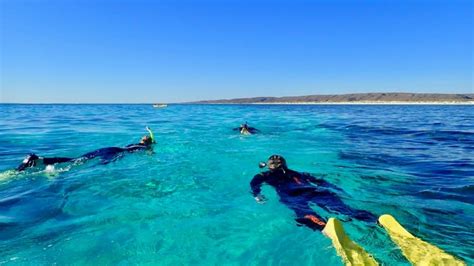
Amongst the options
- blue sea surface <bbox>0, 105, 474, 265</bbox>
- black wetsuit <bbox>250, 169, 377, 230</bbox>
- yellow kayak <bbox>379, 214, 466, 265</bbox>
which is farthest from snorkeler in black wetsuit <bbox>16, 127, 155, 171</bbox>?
yellow kayak <bbox>379, 214, 466, 265</bbox>

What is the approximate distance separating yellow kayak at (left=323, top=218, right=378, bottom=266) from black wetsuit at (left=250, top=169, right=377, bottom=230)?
88 centimetres

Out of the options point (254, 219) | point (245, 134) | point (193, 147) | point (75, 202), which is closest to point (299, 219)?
point (254, 219)

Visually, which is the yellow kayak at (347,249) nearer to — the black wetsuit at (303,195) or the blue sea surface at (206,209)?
the blue sea surface at (206,209)

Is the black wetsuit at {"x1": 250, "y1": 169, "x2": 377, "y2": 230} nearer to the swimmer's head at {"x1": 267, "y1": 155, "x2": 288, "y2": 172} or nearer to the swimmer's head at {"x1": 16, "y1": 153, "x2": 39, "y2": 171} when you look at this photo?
the swimmer's head at {"x1": 267, "y1": 155, "x2": 288, "y2": 172}

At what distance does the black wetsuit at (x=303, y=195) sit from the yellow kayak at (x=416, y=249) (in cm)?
95

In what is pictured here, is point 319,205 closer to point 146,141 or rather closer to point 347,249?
point 347,249

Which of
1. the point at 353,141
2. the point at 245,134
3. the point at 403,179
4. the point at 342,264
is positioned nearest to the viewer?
the point at 342,264

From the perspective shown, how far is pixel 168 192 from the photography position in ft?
26.5

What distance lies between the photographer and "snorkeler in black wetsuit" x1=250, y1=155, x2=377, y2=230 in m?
6.11

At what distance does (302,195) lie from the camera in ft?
23.2

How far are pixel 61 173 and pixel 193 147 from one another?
6342mm

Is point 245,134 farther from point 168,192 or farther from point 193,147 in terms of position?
point 168,192

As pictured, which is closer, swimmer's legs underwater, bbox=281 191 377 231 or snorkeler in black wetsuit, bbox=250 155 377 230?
swimmer's legs underwater, bbox=281 191 377 231

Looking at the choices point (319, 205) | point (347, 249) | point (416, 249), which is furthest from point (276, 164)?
point (416, 249)
